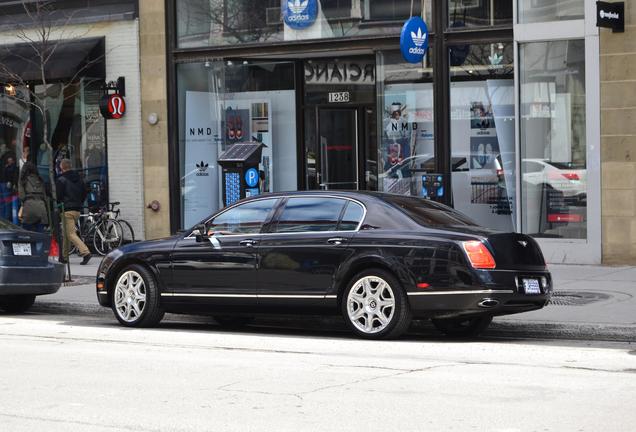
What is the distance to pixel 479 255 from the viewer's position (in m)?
10.9

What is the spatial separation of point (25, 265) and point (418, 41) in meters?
7.13

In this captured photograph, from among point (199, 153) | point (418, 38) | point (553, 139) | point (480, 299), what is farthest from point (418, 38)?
point (480, 299)

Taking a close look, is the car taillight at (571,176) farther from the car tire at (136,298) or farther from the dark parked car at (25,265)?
the dark parked car at (25,265)

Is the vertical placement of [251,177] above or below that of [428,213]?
above

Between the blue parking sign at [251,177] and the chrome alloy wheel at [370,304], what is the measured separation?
5.10 metres

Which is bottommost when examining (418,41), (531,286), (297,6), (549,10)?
(531,286)

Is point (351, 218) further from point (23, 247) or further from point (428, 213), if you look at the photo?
point (23, 247)

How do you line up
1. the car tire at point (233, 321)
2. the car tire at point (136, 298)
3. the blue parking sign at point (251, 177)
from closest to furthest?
the car tire at point (136, 298) → the car tire at point (233, 321) → the blue parking sign at point (251, 177)

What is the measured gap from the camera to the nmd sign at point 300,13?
19750mm

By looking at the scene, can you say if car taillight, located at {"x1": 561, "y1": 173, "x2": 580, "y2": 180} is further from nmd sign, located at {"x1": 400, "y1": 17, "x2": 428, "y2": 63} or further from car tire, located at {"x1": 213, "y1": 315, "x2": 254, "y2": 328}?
car tire, located at {"x1": 213, "y1": 315, "x2": 254, "y2": 328}

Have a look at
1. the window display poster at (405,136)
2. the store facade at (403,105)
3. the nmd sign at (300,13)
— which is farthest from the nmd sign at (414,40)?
the nmd sign at (300,13)

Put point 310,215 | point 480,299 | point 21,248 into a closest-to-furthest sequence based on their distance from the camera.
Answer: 1. point 480,299
2. point 310,215
3. point 21,248

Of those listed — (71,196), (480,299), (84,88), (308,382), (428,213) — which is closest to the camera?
(308,382)

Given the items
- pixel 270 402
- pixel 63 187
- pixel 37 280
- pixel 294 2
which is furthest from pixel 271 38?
pixel 270 402
